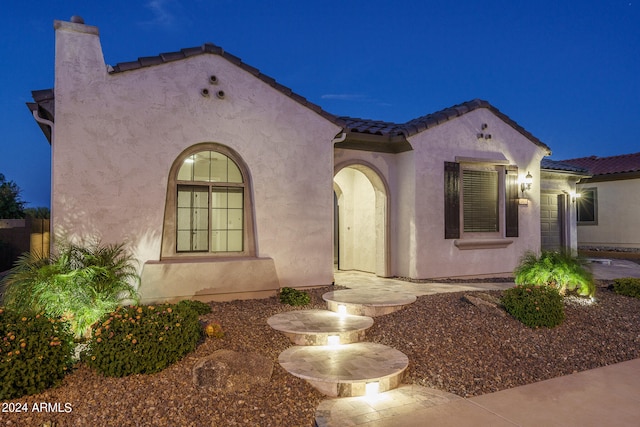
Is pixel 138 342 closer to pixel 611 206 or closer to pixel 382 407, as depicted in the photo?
pixel 382 407

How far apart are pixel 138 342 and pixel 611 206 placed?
19.8 metres

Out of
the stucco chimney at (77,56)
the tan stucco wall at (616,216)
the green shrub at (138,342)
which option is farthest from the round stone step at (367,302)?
the tan stucco wall at (616,216)

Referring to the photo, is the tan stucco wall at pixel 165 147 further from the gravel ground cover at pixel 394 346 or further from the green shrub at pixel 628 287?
the green shrub at pixel 628 287

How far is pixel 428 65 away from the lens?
71500 mm

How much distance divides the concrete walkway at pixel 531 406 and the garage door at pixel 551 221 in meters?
9.81

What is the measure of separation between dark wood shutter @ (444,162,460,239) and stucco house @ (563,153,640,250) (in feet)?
29.8

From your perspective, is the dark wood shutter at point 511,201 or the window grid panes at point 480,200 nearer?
the window grid panes at point 480,200

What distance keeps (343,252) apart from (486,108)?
5676 millimetres

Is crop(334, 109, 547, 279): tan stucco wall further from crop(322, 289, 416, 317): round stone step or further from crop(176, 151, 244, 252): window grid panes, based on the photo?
crop(176, 151, 244, 252): window grid panes

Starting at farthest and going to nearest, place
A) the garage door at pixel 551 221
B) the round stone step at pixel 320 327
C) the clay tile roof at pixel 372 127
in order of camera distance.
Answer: the garage door at pixel 551 221 < the clay tile roof at pixel 372 127 < the round stone step at pixel 320 327

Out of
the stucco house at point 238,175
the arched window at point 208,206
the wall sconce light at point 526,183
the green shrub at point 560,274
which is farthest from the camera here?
the wall sconce light at point 526,183

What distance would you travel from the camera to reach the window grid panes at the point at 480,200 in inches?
438

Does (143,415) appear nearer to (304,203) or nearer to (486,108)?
(304,203)

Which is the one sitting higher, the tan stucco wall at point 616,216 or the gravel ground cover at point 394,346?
the tan stucco wall at point 616,216
